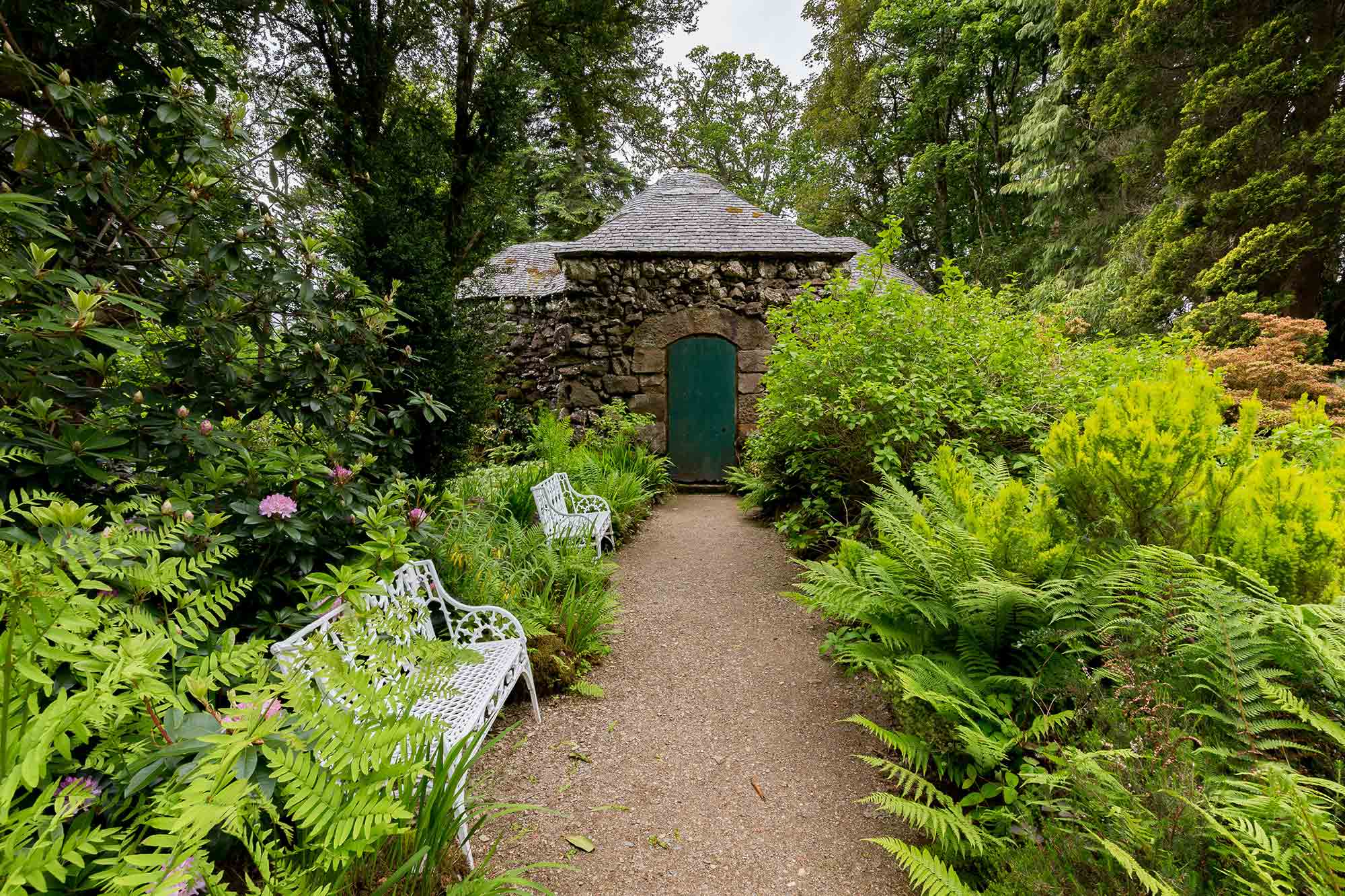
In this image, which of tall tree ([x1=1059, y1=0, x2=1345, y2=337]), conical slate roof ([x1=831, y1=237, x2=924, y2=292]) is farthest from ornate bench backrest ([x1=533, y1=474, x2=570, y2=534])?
tall tree ([x1=1059, y1=0, x2=1345, y2=337])

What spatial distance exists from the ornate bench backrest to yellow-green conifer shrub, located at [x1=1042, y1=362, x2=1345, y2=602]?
3423mm

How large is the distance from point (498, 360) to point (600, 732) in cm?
271

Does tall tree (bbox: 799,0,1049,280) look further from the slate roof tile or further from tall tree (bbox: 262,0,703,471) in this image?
tall tree (bbox: 262,0,703,471)

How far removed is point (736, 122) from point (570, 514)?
21.6 meters

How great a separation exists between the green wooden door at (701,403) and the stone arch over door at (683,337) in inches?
3.7

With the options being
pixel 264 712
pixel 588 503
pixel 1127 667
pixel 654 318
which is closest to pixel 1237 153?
pixel 654 318

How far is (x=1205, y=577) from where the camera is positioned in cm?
165

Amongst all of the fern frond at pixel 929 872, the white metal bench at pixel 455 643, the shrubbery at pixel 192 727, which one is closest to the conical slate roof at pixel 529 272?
the white metal bench at pixel 455 643

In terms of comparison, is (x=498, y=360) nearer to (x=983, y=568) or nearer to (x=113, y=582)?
(x=113, y=582)

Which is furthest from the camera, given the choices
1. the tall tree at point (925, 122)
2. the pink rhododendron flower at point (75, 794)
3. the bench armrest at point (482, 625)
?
the tall tree at point (925, 122)

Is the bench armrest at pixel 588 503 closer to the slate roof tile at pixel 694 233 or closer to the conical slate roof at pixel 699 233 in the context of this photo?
A: the slate roof tile at pixel 694 233

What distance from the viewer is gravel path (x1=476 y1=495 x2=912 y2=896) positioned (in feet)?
5.98

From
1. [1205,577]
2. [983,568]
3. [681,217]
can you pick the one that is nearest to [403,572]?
[983,568]

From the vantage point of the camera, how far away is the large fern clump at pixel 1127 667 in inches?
48.8
